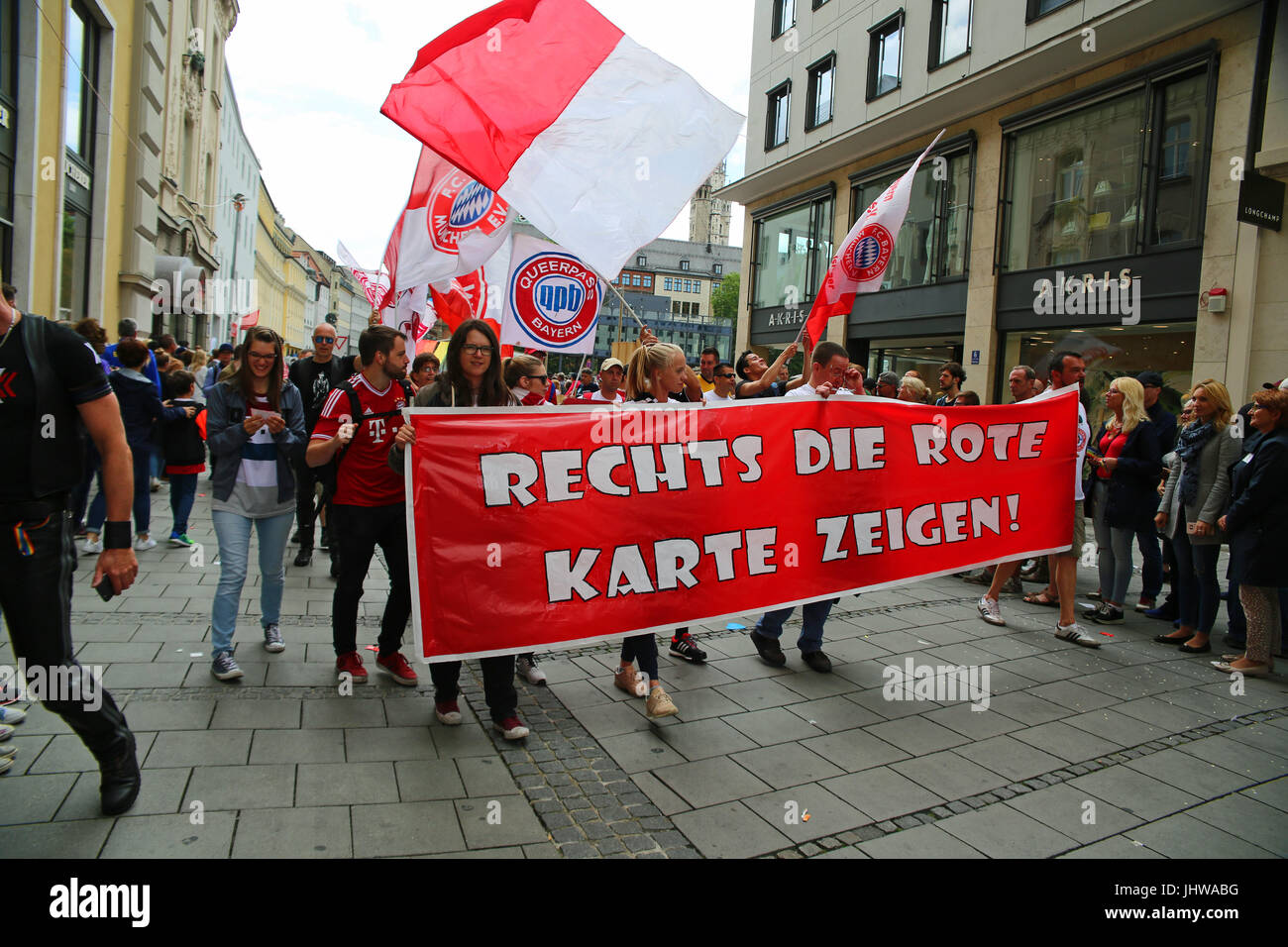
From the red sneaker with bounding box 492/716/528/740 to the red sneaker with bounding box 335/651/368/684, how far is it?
114 centimetres

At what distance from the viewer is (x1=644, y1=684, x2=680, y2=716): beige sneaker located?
4340mm

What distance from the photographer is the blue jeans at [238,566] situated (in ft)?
15.7

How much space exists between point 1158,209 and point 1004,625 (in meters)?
11.2

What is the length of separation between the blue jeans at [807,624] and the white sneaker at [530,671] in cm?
153

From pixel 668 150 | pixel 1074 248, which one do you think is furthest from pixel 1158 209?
pixel 668 150

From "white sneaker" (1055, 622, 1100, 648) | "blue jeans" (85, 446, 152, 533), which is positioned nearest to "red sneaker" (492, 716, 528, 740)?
"white sneaker" (1055, 622, 1100, 648)

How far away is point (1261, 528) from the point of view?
222 inches

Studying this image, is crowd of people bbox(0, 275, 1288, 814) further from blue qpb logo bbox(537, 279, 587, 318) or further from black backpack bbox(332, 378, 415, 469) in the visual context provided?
blue qpb logo bbox(537, 279, 587, 318)

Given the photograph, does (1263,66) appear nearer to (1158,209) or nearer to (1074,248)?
(1158,209)

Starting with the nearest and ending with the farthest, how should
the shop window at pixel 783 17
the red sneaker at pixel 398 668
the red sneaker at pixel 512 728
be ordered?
the red sneaker at pixel 512 728 → the red sneaker at pixel 398 668 → the shop window at pixel 783 17

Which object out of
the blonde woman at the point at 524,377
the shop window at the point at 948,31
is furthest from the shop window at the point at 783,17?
the blonde woman at the point at 524,377

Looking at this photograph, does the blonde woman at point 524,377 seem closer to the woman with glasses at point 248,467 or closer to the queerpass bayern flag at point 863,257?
the woman with glasses at point 248,467

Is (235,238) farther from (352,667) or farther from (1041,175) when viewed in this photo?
(352,667)
